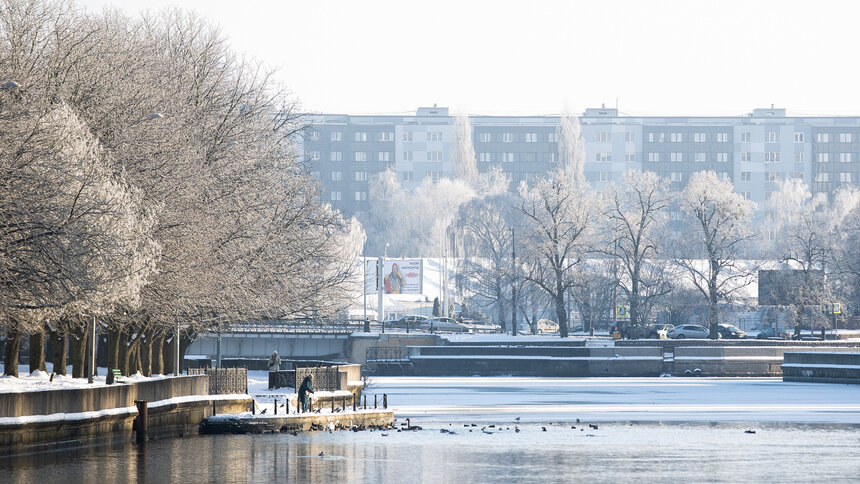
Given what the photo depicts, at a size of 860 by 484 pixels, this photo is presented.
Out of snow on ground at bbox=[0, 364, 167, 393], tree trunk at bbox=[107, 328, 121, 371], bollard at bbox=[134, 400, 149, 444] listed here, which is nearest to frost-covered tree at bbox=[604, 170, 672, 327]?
tree trunk at bbox=[107, 328, 121, 371]

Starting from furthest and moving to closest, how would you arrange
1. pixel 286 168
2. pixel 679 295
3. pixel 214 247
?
pixel 679 295 → pixel 286 168 → pixel 214 247

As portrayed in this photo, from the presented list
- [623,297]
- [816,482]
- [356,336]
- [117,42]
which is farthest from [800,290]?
[816,482]

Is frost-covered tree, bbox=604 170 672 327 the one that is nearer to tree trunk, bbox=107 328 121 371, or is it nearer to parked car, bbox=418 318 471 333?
parked car, bbox=418 318 471 333

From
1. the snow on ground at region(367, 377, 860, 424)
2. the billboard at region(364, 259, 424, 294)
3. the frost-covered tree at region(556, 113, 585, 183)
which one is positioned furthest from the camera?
the frost-covered tree at region(556, 113, 585, 183)

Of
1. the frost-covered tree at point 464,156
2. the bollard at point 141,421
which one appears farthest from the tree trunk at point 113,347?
the frost-covered tree at point 464,156

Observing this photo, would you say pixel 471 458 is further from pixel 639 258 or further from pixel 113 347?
pixel 639 258

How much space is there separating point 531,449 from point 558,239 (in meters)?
A: 63.8

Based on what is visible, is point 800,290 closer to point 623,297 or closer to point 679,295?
point 679,295

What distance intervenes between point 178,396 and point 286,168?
15752mm

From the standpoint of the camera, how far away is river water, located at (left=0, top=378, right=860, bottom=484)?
2850 centimetres

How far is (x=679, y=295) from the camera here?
351 ft

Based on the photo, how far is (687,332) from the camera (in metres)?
103

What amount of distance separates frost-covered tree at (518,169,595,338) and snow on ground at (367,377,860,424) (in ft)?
42.1

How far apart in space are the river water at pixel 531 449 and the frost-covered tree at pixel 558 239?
117 feet
